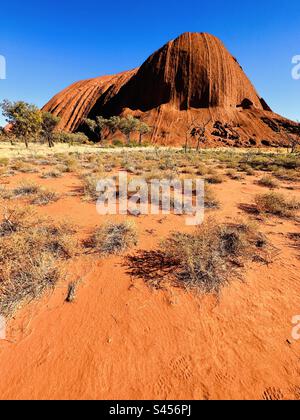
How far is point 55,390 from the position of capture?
2.44 metres

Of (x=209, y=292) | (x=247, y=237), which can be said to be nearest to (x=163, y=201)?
(x=247, y=237)

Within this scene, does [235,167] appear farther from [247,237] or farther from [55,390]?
[55,390]

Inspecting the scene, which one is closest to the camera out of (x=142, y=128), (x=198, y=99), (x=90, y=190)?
(x=90, y=190)

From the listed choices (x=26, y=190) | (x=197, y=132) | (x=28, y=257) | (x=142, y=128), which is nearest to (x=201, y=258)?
(x=28, y=257)

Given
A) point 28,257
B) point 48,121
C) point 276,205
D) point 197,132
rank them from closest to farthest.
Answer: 1. point 28,257
2. point 276,205
3. point 48,121
4. point 197,132

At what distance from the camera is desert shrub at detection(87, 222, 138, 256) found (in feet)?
16.0

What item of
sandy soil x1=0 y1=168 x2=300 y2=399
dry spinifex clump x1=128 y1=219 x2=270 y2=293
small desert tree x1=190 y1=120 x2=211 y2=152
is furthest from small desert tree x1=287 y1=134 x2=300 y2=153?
sandy soil x1=0 y1=168 x2=300 y2=399

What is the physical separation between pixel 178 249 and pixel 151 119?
58.3m

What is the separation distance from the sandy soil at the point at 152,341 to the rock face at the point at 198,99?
52.5 m

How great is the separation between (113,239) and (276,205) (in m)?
5.77

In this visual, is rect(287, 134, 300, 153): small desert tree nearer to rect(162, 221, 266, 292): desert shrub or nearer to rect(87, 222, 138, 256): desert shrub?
rect(162, 221, 266, 292): desert shrub

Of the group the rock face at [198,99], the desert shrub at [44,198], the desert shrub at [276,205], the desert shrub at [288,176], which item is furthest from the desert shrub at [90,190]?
the rock face at [198,99]

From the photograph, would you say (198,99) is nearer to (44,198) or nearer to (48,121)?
(48,121)

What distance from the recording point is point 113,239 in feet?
16.9
